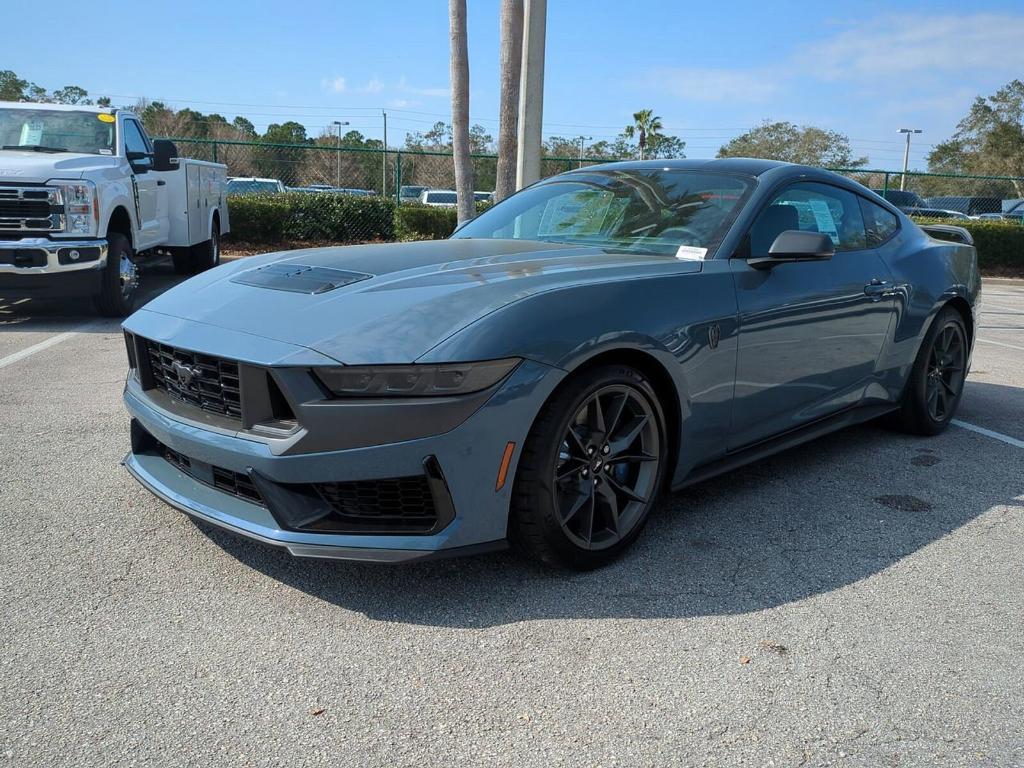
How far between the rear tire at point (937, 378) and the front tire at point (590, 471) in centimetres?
228

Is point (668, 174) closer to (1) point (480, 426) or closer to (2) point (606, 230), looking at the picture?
(2) point (606, 230)

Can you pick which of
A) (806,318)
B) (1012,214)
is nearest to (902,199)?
(1012,214)

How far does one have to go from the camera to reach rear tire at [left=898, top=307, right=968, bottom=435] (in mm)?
4844

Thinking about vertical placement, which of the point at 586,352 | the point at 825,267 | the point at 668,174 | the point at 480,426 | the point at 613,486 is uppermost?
the point at 668,174

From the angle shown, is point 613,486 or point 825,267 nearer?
point 613,486

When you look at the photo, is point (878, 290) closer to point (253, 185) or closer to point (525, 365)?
point (525, 365)

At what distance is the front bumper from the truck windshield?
7158 mm

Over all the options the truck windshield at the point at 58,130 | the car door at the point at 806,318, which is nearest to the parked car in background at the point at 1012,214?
the truck windshield at the point at 58,130

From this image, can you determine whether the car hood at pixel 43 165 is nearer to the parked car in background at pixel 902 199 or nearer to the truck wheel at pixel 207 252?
the truck wheel at pixel 207 252

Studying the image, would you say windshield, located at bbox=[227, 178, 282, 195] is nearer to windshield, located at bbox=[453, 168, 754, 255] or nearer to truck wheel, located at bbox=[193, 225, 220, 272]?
truck wheel, located at bbox=[193, 225, 220, 272]

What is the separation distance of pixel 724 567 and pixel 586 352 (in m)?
1.00

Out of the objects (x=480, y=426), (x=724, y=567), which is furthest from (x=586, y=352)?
(x=724, y=567)

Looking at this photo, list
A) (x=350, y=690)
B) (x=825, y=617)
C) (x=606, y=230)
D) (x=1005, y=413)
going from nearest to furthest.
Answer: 1. (x=350, y=690)
2. (x=825, y=617)
3. (x=606, y=230)
4. (x=1005, y=413)

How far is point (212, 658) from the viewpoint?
8.17ft
